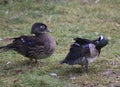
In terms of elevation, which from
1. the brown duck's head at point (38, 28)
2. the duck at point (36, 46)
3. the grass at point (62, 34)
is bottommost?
the grass at point (62, 34)

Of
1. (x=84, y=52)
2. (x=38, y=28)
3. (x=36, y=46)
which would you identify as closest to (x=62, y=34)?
(x=38, y=28)

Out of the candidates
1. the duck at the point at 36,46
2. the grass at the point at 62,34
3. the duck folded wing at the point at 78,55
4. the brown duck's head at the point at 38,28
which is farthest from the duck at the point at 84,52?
the brown duck's head at the point at 38,28

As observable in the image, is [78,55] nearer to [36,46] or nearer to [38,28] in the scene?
[36,46]

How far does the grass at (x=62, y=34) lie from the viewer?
6.71m

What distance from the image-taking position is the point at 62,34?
386 inches

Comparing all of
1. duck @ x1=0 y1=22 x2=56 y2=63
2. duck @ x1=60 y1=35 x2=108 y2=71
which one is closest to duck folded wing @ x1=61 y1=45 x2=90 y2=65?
duck @ x1=60 y1=35 x2=108 y2=71

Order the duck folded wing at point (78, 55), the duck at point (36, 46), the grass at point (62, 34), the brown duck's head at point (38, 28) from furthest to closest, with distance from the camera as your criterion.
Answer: the brown duck's head at point (38, 28) < the duck at point (36, 46) < the duck folded wing at point (78, 55) < the grass at point (62, 34)

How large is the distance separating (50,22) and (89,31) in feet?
3.88

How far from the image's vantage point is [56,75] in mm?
6949

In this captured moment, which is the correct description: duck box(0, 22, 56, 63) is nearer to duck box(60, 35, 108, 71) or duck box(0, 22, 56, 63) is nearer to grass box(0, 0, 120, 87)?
grass box(0, 0, 120, 87)

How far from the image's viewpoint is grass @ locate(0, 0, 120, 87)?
6.71 m

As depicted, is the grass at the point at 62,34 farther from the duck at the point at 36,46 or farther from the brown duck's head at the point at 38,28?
the brown duck's head at the point at 38,28

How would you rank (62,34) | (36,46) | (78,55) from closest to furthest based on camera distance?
(78,55)
(36,46)
(62,34)

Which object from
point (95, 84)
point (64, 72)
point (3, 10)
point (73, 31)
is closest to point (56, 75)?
point (64, 72)
